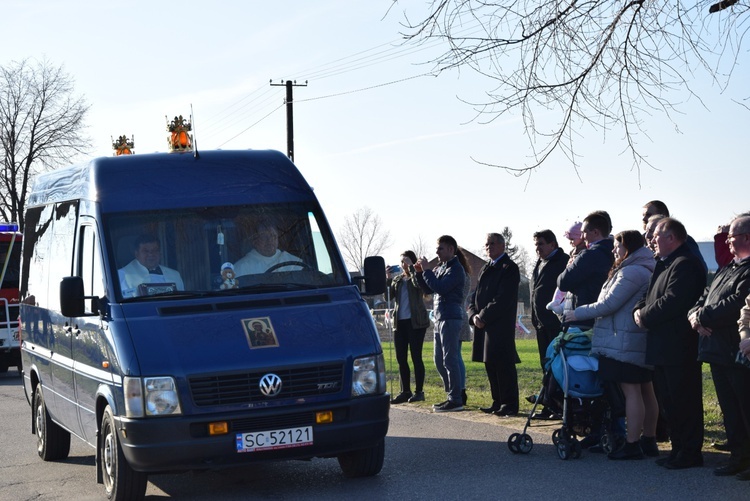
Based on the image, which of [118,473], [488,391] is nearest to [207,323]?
[118,473]

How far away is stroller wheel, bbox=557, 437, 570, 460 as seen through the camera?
8.87 meters

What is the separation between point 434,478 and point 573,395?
142 centimetres

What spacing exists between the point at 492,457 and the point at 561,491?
1592 mm

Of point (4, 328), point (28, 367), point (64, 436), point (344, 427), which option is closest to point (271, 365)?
point (344, 427)

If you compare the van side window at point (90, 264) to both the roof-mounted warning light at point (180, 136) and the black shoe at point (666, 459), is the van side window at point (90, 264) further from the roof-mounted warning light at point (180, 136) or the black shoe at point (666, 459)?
the black shoe at point (666, 459)

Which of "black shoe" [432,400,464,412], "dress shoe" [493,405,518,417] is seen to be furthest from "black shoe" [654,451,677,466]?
"black shoe" [432,400,464,412]

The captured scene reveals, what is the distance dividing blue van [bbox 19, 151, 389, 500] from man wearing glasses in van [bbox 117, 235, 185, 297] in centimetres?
1

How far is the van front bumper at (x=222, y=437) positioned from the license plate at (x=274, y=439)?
3 centimetres

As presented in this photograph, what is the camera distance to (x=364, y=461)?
8.44m

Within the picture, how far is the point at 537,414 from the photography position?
11.7m

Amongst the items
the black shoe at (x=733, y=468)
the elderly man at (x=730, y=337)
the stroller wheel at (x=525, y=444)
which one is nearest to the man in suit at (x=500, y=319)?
the stroller wheel at (x=525, y=444)

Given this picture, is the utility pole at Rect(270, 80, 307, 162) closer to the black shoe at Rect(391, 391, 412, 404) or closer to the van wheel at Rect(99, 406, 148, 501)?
the black shoe at Rect(391, 391, 412, 404)

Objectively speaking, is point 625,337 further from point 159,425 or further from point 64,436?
point 64,436

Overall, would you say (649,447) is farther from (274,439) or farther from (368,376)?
(274,439)
